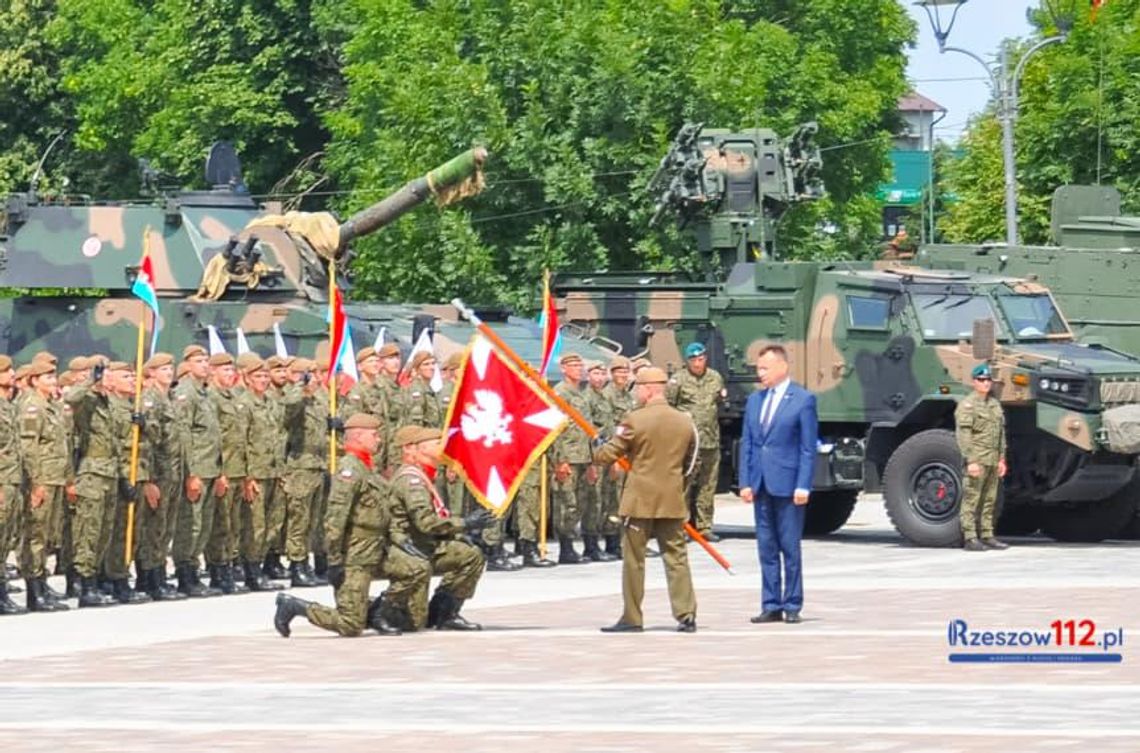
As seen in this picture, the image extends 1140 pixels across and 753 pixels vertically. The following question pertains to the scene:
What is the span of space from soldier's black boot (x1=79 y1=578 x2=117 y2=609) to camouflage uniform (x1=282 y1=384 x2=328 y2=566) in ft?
6.30

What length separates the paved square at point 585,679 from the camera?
11.9m

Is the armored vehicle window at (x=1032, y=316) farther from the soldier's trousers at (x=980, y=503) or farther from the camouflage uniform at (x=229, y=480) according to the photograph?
the camouflage uniform at (x=229, y=480)

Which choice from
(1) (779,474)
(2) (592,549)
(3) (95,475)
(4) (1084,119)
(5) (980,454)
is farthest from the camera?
(4) (1084,119)

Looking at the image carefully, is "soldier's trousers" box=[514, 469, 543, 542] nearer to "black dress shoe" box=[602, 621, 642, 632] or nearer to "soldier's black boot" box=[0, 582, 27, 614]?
"soldier's black boot" box=[0, 582, 27, 614]

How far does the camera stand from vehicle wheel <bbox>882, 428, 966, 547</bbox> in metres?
25.0

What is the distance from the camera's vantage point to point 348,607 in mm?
16703

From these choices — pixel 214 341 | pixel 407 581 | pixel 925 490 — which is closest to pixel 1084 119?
pixel 925 490

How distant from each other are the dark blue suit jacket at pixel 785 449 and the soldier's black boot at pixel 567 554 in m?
6.32

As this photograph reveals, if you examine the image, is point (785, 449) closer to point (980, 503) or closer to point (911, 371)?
point (980, 503)

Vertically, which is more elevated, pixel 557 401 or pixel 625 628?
pixel 557 401

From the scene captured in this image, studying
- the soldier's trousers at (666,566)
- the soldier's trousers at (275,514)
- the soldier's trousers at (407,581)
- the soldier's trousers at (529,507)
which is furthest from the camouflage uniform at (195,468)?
the soldier's trousers at (666,566)

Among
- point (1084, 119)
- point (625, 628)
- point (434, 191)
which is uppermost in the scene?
point (1084, 119)

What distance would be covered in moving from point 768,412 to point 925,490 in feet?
25.4

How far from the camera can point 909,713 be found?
40.9 ft
